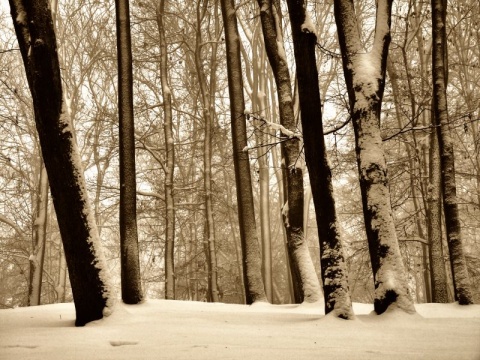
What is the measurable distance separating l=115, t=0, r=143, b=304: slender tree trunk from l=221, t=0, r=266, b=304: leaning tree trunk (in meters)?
1.92

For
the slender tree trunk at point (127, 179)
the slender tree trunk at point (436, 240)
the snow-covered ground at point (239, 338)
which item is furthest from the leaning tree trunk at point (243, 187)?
the slender tree trunk at point (436, 240)

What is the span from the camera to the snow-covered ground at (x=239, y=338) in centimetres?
316

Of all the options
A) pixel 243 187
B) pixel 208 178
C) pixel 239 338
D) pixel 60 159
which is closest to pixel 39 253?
pixel 208 178

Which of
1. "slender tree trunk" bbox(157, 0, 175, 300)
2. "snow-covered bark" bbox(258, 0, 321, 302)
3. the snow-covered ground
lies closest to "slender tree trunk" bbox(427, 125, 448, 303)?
"snow-covered bark" bbox(258, 0, 321, 302)

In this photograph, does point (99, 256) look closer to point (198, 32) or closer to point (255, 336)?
point (255, 336)

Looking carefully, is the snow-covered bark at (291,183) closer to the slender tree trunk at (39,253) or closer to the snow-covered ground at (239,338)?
the snow-covered ground at (239,338)

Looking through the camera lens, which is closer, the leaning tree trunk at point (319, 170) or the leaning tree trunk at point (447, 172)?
the leaning tree trunk at point (319, 170)

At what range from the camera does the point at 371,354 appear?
10.5 ft

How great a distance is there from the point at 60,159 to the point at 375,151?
356 cm

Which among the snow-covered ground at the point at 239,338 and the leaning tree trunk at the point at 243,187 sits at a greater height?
the leaning tree trunk at the point at 243,187

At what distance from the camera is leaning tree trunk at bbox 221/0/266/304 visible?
810cm

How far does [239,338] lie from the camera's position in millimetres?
3855

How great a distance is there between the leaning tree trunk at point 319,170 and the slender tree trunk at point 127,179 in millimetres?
3346

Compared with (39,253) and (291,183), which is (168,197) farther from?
(39,253)
